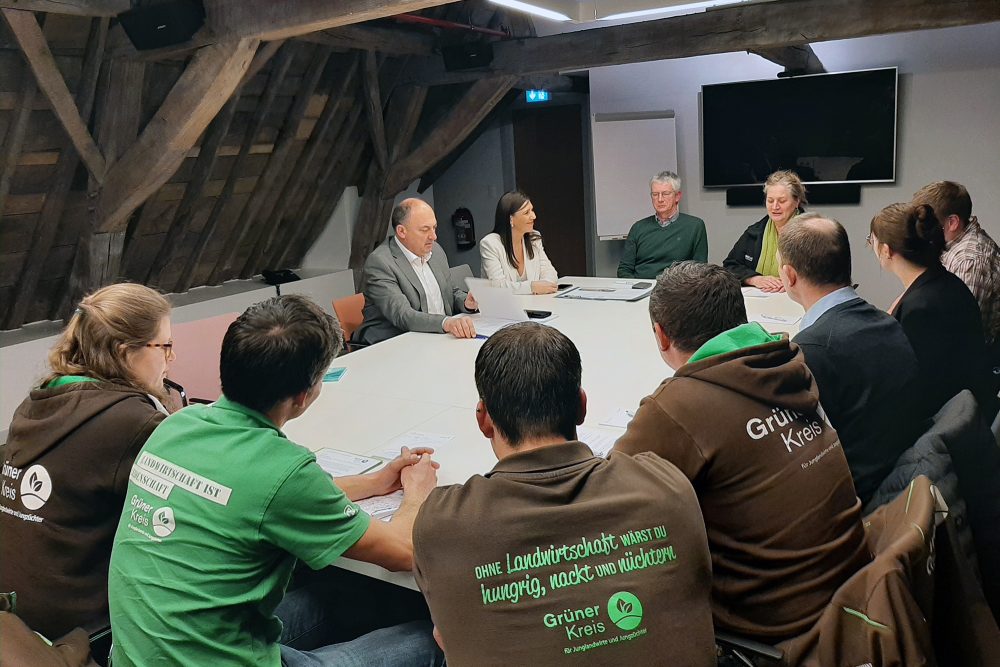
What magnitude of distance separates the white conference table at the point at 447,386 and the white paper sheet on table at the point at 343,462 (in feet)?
0.20

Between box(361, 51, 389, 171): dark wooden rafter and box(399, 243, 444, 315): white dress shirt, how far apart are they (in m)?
2.47

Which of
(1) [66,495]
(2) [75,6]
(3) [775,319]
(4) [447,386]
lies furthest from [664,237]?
(1) [66,495]

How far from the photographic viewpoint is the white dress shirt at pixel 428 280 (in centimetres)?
421

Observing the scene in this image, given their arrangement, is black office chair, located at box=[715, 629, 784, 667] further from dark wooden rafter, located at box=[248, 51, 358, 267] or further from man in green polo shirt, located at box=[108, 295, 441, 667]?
dark wooden rafter, located at box=[248, 51, 358, 267]

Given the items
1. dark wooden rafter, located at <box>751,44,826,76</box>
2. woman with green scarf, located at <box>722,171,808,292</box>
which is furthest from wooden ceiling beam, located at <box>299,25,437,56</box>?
woman with green scarf, located at <box>722,171,808,292</box>

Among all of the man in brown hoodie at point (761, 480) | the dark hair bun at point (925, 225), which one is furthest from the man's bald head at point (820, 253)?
the man in brown hoodie at point (761, 480)

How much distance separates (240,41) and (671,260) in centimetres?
293

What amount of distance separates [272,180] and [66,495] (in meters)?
4.69

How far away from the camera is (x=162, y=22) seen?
4.11 metres

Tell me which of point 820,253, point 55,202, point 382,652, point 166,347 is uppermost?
point 55,202

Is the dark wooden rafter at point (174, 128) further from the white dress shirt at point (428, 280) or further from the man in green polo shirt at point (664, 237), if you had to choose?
the man in green polo shirt at point (664, 237)

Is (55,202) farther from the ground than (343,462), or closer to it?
farther from the ground

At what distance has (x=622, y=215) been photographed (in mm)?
6988

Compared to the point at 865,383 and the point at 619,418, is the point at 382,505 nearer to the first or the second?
the point at 619,418
